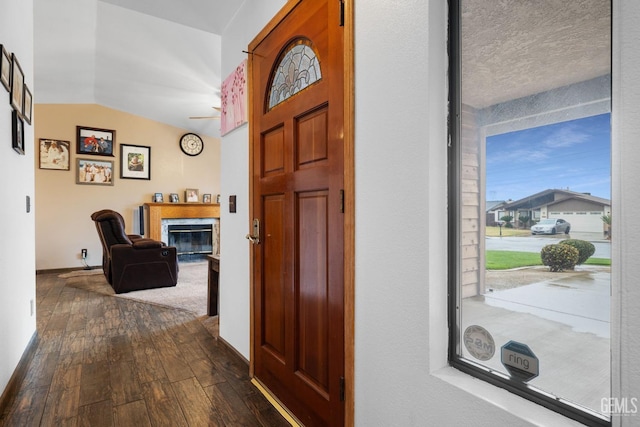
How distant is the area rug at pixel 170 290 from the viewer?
401 cm

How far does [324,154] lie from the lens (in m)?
1.58

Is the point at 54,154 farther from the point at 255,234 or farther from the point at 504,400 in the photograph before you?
the point at 504,400

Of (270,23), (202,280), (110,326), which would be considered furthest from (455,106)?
(202,280)

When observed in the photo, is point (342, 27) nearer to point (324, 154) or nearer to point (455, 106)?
point (324, 154)

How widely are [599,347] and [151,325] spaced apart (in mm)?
3429

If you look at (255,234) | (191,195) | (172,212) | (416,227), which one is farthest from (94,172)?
(416,227)

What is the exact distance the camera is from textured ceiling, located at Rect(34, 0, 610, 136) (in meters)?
0.86

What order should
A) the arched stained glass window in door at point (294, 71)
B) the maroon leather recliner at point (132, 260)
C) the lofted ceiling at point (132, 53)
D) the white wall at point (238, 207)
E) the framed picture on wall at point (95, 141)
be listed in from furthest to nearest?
the framed picture on wall at point (95, 141), the maroon leather recliner at point (132, 260), the lofted ceiling at point (132, 53), the white wall at point (238, 207), the arched stained glass window in door at point (294, 71)

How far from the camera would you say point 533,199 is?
0.93 meters

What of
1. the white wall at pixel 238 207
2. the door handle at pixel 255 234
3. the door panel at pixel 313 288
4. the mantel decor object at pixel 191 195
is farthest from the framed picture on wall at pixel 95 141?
the door panel at pixel 313 288

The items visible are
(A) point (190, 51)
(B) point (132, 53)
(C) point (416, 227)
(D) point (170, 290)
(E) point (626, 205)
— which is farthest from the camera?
(D) point (170, 290)

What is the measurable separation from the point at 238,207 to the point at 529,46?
2.01 meters

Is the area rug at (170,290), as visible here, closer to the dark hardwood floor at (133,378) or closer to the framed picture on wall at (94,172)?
the dark hardwood floor at (133,378)

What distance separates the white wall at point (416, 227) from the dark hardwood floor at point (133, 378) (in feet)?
3.09
